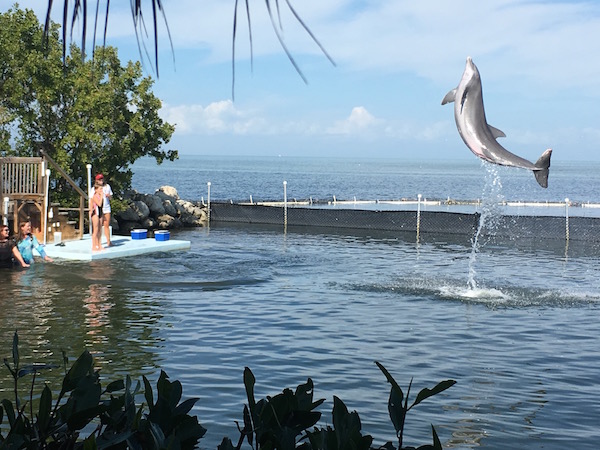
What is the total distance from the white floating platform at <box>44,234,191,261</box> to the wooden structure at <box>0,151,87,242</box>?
3.40 feet

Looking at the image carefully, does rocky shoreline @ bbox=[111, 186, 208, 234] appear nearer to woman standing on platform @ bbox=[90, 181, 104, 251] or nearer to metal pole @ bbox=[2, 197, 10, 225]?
metal pole @ bbox=[2, 197, 10, 225]

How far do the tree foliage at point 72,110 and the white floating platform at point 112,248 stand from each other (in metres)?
7.53

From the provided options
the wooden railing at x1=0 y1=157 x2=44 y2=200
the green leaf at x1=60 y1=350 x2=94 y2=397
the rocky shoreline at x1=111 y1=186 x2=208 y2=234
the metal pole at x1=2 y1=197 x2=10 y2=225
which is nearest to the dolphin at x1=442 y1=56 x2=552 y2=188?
the green leaf at x1=60 y1=350 x2=94 y2=397

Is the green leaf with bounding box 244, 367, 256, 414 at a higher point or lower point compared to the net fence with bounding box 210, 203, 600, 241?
higher

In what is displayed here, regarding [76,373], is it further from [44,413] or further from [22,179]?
[22,179]

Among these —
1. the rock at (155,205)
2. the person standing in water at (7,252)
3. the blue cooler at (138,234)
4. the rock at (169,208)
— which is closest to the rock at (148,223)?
the rock at (155,205)

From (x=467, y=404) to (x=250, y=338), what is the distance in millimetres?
4367

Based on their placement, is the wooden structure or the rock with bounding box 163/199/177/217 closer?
the wooden structure

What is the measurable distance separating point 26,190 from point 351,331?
44.2ft

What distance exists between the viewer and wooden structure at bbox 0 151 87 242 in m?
23.5

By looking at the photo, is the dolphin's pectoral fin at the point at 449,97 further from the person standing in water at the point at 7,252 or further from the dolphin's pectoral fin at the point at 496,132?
the person standing in water at the point at 7,252

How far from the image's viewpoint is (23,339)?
41.6 feet

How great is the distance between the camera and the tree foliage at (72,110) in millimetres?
29984

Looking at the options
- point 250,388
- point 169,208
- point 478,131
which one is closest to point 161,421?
point 250,388
